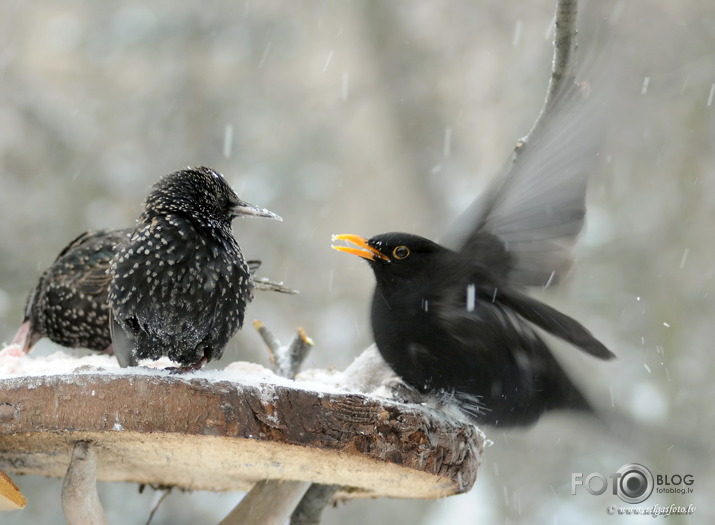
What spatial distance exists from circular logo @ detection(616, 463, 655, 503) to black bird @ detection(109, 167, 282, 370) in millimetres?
1939

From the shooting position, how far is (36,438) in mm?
2201

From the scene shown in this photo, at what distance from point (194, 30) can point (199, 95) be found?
694 millimetres

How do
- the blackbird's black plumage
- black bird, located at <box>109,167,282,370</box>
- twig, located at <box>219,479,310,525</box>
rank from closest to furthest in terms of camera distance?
black bird, located at <box>109,167,282,370</box>
twig, located at <box>219,479,310,525</box>
the blackbird's black plumage

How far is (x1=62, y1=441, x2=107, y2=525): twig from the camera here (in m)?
2.28

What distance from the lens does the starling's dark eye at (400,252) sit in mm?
3346

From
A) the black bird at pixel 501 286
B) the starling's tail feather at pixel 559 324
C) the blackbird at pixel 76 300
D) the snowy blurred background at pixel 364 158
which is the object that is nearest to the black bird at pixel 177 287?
the black bird at pixel 501 286

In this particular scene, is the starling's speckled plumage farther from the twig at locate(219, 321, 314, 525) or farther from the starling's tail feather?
the starling's tail feather

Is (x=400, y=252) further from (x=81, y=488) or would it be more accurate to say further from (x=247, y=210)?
(x=81, y=488)

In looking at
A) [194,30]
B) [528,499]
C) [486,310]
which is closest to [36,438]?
[486,310]

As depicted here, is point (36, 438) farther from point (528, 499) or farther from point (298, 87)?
point (298, 87)

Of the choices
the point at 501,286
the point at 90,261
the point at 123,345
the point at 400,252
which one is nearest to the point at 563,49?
the point at 501,286

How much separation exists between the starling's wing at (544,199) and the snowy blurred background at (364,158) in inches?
143

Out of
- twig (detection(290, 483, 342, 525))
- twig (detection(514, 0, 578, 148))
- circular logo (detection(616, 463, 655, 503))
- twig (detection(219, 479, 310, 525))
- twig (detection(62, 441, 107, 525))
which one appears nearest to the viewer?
twig (detection(62, 441, 107, 525))

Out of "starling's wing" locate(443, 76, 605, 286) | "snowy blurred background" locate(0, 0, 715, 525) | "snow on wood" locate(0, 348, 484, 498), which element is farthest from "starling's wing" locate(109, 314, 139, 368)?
"snowy blurred background" locate(0, 0, 715, 525)
